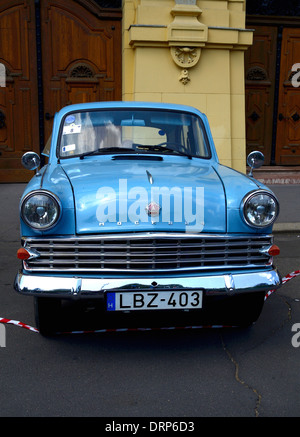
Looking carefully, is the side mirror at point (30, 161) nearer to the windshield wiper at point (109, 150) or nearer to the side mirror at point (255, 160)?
the windshield wiper at point (109, 150)

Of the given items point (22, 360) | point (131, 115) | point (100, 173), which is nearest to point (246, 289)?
point (100, 173)

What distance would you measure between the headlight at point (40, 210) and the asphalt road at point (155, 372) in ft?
2.78

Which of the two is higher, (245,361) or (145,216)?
(145,216)

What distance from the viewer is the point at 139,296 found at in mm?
2719

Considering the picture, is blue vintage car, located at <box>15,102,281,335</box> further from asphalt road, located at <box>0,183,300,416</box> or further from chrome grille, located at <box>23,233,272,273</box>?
asphalt road, located at <box>0,183,300,416</box>

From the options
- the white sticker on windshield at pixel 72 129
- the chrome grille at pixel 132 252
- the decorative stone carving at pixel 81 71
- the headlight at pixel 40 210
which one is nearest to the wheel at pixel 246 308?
the chrome grille at pixel 132 252

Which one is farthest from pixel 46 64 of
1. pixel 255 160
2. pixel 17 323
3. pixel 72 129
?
pixel 17 323

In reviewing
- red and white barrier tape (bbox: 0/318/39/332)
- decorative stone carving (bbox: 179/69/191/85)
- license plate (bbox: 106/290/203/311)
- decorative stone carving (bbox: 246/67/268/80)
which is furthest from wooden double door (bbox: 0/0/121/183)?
license plate (bbox: 106/290/203/311)

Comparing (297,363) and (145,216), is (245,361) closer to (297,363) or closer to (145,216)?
(297,363)

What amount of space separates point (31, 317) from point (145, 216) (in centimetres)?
141

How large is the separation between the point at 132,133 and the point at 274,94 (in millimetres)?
7342

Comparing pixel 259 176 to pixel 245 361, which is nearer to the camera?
pixel 245 361

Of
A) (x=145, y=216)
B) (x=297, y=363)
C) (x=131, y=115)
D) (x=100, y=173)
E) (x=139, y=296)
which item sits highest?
(x=131, y=115)

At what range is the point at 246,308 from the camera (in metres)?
3.26
